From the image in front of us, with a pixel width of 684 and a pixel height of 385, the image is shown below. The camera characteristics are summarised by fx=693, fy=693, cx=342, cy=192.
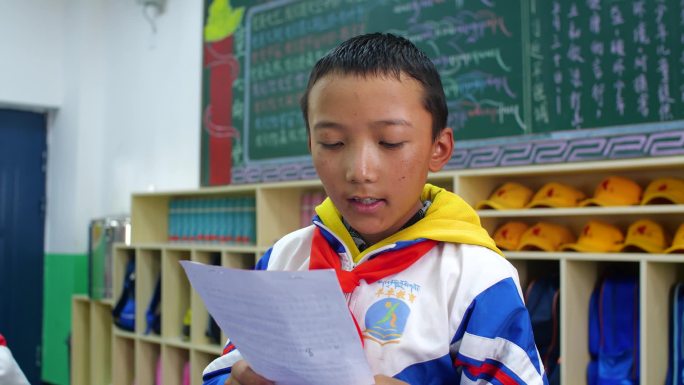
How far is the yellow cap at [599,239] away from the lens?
230 cm

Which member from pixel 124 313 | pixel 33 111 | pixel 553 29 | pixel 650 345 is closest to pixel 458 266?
pixel 650 345

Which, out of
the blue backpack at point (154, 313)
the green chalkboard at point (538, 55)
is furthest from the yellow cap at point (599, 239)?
the blue backpack at point (154, 313)

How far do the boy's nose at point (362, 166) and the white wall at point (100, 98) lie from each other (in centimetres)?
370

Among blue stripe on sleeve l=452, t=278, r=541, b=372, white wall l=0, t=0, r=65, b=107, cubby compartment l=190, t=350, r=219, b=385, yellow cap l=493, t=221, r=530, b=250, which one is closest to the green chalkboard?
yellow cap l=493, t=221, r=530, b=250

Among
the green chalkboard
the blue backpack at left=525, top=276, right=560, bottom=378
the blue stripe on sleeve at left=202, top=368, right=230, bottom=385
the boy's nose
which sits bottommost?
the blue backpack at left=525, top=276, right=560, bottom=378

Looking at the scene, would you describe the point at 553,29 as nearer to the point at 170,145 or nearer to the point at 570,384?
the point at 570,384

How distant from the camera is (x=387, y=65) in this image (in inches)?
35.8

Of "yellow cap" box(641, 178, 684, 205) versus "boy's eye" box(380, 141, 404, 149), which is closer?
"boy's eye" box(380, 141, 404, 149)

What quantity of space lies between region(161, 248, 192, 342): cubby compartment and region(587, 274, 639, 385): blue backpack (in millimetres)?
2209

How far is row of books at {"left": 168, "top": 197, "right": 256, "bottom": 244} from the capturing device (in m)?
3.56

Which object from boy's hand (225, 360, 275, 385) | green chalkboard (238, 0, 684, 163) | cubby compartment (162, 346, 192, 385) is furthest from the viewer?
cubby compartment (162, 346, 192, 385)

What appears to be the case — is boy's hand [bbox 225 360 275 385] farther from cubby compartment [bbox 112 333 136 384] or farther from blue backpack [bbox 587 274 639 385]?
cubby compartment [bbox 112 333 136 384]

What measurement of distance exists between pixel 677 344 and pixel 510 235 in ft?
2.13

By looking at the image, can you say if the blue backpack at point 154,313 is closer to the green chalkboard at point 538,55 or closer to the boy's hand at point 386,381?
the green chalkboard at point 538,55
